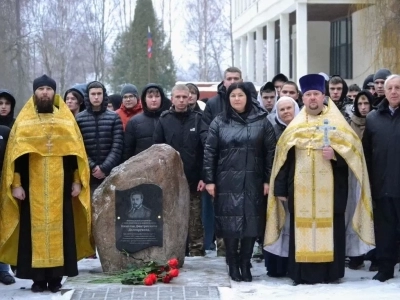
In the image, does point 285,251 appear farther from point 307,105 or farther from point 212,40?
point 212,40

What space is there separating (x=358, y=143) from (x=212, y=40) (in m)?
62.2

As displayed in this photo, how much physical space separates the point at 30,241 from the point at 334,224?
3.13 metres

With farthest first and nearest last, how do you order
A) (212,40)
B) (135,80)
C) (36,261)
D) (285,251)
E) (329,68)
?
(212,40) < (135,80) < (329,68) < (285,251) < (36,261)

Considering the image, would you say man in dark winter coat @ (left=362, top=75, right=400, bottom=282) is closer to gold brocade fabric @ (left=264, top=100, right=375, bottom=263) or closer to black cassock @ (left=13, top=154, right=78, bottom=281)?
gold brocade fabric @ (left=264, top=100, right=375, bottom=263)

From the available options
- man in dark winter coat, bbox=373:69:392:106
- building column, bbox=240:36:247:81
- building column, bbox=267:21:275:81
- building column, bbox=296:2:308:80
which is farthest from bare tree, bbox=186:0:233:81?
man in dark winter coat, bbox=373:69:392:106

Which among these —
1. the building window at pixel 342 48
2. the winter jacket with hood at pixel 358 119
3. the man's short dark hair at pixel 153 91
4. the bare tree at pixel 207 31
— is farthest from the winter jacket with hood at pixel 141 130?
the bare tree at pixel 207 31

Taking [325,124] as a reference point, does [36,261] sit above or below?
below

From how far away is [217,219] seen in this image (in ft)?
29.7

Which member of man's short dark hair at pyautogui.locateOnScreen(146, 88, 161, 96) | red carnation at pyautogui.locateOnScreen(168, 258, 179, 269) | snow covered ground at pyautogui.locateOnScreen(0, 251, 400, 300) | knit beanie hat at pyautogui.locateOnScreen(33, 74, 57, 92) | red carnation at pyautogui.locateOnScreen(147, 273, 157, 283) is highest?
knit beanie hat at pyautogui.locateOnScreen(33, 74, 57, 92)

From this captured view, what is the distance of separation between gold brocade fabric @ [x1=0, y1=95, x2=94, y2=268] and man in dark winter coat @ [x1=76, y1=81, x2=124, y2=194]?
1521mm

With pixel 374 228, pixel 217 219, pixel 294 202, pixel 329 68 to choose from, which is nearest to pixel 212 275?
pixel 217 219

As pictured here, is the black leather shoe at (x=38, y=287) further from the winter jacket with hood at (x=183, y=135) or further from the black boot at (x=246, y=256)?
the winter jacket with hood at (x=183, y=135)

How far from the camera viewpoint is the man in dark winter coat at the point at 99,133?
10.2m

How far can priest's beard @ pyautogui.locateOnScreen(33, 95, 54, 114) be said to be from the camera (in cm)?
859
